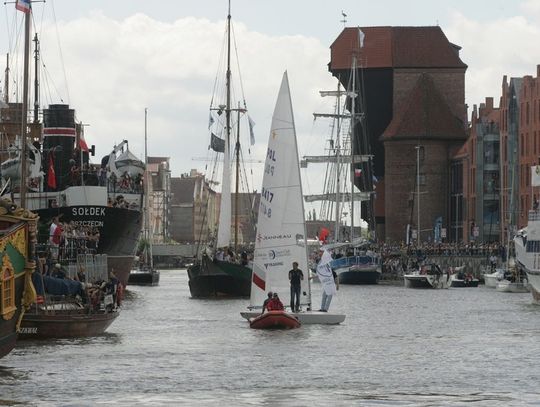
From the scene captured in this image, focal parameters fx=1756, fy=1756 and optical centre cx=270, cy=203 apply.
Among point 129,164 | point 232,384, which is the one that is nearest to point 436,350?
point 232,384

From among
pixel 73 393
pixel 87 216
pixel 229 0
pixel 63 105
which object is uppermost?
pixel 229 0

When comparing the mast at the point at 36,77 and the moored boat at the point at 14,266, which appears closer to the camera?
the moored boat at the point at 14,266

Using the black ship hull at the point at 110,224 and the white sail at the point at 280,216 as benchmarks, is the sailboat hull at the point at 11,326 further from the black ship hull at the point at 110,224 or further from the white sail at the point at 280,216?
the black ship hull at the point at 110,224

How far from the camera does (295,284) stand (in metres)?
54.8

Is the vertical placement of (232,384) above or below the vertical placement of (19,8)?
below

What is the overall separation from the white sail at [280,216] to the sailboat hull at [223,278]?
28148mm

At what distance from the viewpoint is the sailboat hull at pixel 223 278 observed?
86.0 metres

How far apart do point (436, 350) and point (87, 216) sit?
44771mm

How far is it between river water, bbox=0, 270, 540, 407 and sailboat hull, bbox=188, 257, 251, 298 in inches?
802

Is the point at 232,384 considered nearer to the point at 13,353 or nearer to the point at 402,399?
the point at 402,399

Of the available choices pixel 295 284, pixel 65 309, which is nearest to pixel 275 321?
pixel 295 284

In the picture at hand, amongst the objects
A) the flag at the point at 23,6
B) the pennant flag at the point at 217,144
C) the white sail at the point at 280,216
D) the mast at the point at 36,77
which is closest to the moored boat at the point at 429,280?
the mast at the point at 36,77

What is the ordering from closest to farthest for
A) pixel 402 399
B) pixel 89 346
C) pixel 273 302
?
pixel 402 399, pixel 89 346, pixel 273 302

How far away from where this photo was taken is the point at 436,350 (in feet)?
155
